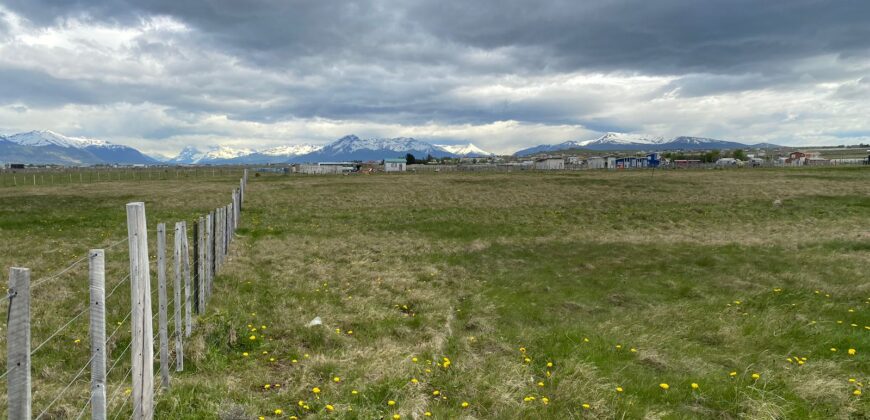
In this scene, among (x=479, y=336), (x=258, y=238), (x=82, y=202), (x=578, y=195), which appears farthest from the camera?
(x=578, y=195)

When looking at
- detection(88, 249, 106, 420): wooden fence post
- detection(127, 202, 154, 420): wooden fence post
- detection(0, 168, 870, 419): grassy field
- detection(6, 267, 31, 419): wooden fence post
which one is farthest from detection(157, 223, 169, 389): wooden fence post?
detection(6, 267, 31, 419): wooden fence post

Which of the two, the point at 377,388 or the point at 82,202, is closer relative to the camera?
the point at 377,388

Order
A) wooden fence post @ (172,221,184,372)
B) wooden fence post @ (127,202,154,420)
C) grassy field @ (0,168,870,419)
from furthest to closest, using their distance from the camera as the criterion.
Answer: wooden fence post @ (172,221,184,372)
grassy field @ (0,168,870,419)
wooden fence post @ (127,202,154,420)

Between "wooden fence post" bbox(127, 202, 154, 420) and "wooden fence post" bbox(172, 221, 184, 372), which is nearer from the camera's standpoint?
"wooden fence post" bbox(127, 202, 154, 420)

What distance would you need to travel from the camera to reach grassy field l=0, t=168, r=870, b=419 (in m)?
7.02

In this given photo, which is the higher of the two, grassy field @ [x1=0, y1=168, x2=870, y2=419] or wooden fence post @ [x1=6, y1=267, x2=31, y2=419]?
wooden fence post @ [x1=6, y1=267, x2=31, y2=419]

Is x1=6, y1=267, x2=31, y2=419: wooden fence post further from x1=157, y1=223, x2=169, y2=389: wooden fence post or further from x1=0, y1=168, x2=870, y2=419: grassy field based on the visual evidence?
x1=157, y1=223, x2=169, y2=389: wooden fence post

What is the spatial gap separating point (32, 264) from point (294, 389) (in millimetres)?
14310

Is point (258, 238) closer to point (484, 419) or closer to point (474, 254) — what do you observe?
point (474, 254)

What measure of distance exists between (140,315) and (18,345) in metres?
2.10

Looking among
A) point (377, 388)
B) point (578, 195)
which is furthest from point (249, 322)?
point (578, 195)

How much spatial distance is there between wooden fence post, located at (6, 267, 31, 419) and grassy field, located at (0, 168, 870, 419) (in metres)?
2.81

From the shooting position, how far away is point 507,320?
11.7m

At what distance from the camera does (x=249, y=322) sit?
1036 centimetres
